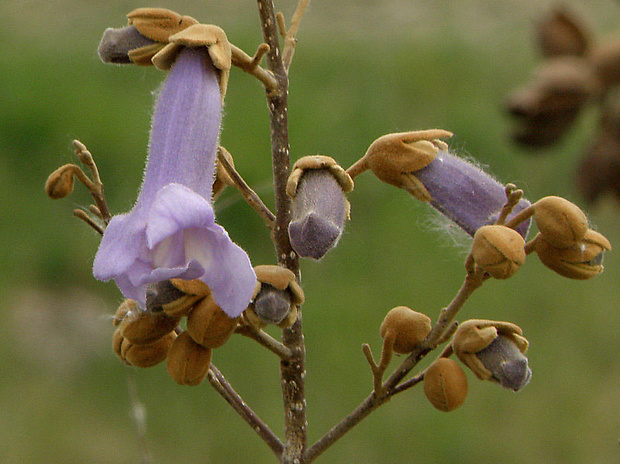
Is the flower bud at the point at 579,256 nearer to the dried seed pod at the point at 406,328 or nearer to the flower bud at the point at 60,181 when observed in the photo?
the dried seed pod at the point at 406,328

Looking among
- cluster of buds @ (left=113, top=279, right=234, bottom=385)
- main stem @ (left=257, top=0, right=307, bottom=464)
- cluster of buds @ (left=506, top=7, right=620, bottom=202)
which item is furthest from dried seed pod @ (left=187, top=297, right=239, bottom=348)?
cluster of buds @ (left=506, top=7, right=620, bottom=202)

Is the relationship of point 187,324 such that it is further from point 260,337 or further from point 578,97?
point 578,97

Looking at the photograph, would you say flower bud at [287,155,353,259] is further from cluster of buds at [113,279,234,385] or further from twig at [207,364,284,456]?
twig at [207,364,284,456]

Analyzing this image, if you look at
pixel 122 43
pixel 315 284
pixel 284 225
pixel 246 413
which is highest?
pixel 122 43

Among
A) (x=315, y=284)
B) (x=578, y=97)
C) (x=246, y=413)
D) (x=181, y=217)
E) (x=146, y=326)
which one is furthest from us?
(x=315, y=284)

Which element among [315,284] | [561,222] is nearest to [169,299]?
[561,222]

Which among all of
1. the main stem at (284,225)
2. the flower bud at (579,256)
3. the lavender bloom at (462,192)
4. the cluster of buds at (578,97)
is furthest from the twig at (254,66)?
the cluster of buds at (578,97)
